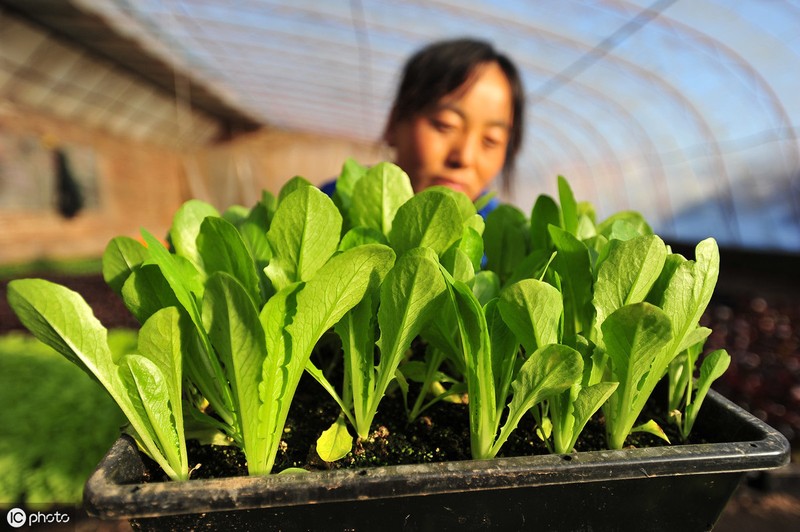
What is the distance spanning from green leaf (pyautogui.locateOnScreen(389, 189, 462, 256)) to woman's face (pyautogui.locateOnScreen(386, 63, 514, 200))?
580 millimetres

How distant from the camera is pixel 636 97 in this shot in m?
7.02

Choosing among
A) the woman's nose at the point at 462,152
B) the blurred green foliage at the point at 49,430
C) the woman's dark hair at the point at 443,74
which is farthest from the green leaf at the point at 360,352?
the blurred green foliage at the point at 49,430

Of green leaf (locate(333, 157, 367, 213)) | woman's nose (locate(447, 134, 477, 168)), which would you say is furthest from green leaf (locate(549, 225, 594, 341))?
woman's nose (locate(447, 134, 477, 168))

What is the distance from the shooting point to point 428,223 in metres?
0.44

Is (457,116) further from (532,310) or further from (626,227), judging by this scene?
(532,310)

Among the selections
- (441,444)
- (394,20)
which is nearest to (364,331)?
(441,444)

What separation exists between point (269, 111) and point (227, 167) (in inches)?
101

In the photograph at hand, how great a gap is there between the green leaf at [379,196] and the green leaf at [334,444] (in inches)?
7.2

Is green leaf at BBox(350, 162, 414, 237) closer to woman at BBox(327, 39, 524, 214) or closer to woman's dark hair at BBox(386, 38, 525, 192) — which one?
woman at BBox(327, 39, 524, 214)

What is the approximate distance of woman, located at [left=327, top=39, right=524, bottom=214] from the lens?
1.04 m

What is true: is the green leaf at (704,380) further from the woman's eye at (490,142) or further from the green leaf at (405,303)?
the woman's eye at (490,142)

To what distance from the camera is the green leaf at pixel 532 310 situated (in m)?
0.37

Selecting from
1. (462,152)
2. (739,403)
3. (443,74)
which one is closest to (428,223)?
(462,152)

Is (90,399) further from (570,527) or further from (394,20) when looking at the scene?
(394,20)
